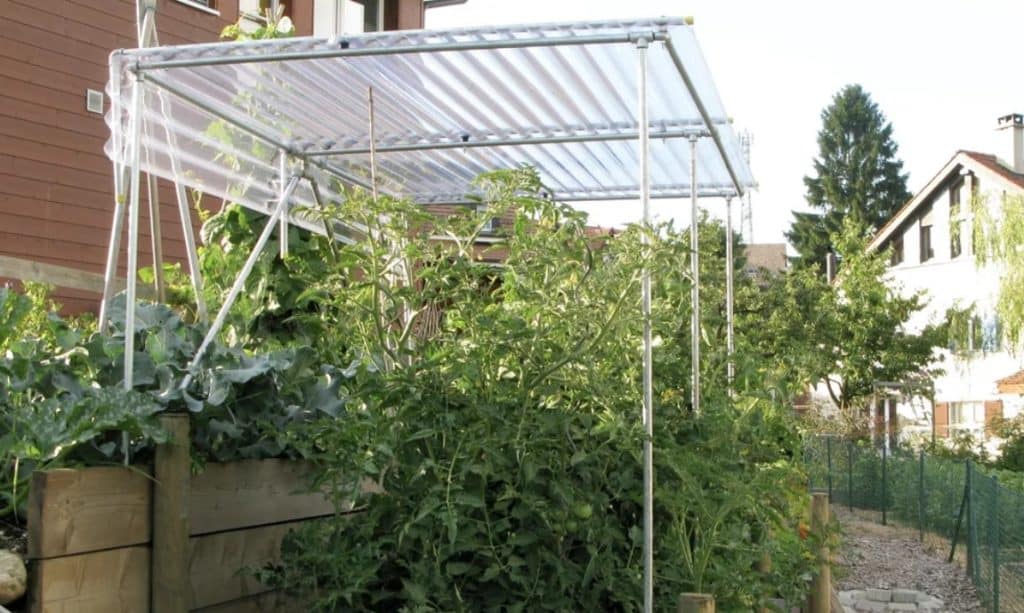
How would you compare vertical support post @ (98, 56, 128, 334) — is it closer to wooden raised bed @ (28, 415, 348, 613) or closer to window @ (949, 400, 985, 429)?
wooden raised bed @ (28, 415, 348, 613)

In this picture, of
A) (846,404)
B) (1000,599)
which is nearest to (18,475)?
(1000,599)

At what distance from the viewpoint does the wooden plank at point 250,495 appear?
3.83 m

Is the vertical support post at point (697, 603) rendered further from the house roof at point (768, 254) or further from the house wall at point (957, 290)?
the house roof at point (768, 254)

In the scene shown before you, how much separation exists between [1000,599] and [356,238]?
703 cm

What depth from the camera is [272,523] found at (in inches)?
164

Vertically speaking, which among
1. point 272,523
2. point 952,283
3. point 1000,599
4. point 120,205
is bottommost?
point 1000,599

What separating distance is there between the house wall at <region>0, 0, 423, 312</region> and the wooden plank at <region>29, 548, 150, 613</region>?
7.49 m

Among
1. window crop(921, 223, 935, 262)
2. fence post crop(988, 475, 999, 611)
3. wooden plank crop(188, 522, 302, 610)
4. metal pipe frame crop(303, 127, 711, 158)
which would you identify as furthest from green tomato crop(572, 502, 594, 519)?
window crop(921, 223, 935, 262)

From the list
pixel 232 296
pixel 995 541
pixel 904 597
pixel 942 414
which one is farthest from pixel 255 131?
pixel 942 414

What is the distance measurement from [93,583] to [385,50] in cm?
191

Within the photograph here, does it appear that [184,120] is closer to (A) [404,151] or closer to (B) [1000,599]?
(A) [404,151]

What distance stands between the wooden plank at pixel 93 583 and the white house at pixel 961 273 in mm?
28128

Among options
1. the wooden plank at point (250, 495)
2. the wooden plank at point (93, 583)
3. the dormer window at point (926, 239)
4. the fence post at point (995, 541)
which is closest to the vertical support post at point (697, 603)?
the wooden plank at point (250, 495)

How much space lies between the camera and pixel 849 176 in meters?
61.6
